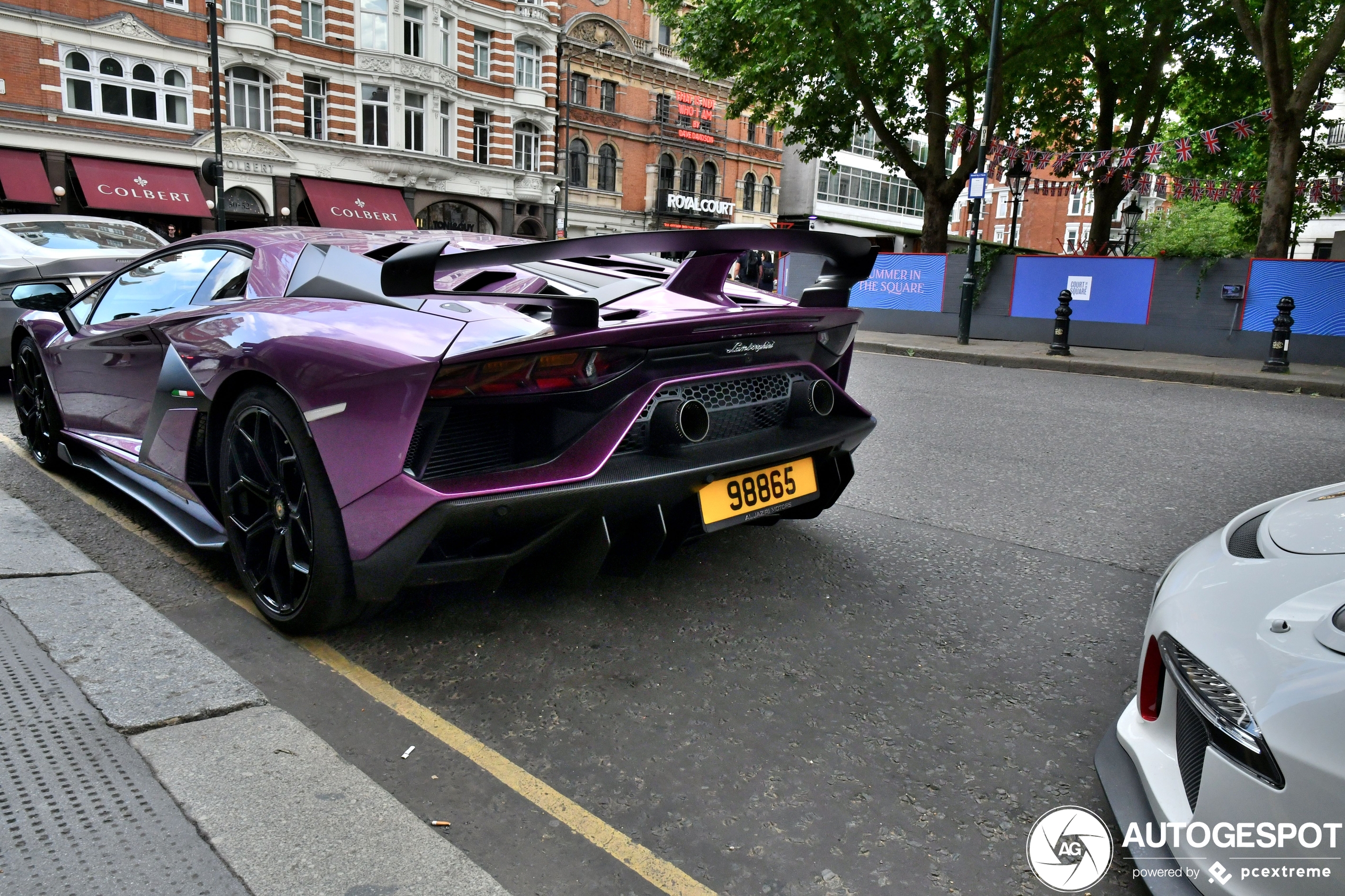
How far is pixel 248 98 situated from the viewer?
100ft

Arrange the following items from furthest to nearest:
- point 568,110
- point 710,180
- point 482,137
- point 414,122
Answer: point 710,180 → point 568,110 → point 482,137 → point 414,122

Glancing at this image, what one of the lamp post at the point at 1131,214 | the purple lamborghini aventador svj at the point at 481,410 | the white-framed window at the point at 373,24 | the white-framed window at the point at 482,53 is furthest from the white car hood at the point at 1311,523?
the white-framed window at the point at 482,53

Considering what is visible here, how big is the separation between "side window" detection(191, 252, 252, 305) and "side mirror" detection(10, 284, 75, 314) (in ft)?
4.45

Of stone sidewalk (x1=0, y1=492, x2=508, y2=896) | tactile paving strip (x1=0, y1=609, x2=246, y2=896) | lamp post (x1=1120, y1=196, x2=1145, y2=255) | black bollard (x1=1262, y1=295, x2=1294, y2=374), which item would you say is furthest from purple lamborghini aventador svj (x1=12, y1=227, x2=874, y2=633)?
lamp post (x1=1120, y1=196, x2=1145, y2=255)

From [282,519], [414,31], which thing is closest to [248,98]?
[414,31]

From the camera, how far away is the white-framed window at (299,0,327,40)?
3186 cm

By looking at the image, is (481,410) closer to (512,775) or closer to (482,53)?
(512,775)

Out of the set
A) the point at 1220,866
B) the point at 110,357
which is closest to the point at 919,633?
the point at 1220,866

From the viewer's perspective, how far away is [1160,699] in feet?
5.96

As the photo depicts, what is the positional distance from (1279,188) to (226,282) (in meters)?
16.5

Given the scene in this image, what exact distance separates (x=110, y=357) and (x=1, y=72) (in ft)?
94.4

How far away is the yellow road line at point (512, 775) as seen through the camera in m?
1.80

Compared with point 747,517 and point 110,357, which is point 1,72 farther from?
point 747,517

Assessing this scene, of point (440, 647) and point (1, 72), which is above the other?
point (1, 72)
